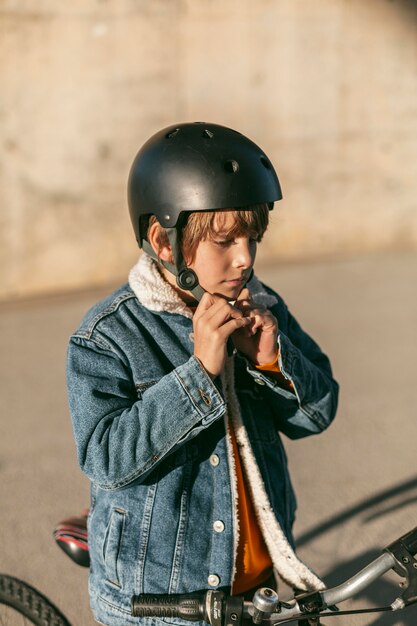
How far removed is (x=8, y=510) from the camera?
4.56m

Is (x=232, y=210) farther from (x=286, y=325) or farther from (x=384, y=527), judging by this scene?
(x=384, y=527)

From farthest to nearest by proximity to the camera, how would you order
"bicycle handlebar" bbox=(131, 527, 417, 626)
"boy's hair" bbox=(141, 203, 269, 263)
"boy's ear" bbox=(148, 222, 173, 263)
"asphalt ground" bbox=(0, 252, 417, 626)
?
"asphalt ground" bbox=(0, 252, 417, 626) < "boy's ear" bbox=(148, 222, 173, 263) < "boy's hair" bbox=(141, 203, 269, 263) < "bicycle handlebar" bbox=(131, 527, 417, 626)

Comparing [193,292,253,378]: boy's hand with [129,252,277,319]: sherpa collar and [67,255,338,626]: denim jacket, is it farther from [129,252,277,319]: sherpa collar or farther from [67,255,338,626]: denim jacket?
[129,252,277,319]: sherpa collar

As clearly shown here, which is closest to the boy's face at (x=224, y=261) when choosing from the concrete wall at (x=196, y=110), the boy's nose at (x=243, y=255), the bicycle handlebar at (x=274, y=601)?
the boy's nose at (x=243, y=255)

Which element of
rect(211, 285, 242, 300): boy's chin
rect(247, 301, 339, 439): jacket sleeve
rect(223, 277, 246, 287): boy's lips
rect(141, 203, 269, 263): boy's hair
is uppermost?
rect(141, 203, 269, 263): boy's hair

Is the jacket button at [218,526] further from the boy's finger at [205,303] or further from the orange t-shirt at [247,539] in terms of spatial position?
the boy's finger at [205,303]

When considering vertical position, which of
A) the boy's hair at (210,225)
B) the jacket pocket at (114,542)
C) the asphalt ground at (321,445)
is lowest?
the asphalt ground at (321,445)

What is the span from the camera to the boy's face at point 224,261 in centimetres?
234

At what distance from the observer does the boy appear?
2.17 metres

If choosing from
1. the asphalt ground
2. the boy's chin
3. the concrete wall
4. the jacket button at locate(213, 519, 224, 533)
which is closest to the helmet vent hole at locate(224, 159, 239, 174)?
the boy's chin

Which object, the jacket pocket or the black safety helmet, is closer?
the jacket pocket

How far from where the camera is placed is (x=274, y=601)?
2.03 metres

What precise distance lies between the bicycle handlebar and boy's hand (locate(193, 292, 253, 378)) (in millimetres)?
537

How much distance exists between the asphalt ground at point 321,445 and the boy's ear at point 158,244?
1914 millimetres
